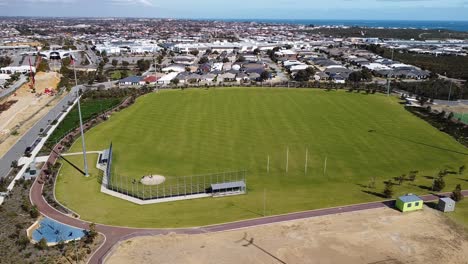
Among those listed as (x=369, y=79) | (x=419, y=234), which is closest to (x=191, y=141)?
(x=419, y=234)

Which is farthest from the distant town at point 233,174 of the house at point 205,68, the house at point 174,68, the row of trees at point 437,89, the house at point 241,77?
the house at point 174,68

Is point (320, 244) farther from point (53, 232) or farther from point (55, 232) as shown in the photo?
point (53, 232)

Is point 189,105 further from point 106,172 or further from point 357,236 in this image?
point 357,236

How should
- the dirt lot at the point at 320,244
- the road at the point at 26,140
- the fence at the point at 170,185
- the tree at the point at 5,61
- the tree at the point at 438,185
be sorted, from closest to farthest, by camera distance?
the dirt lot at the point at 320,244 < the fence at the point at 170,185 < the tree at the point at 438,185 < the road at the point at 26,140 < the tree at the point at 5,61

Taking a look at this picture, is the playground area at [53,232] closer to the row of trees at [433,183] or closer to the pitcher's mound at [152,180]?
the pitcher's mound at [152,180]

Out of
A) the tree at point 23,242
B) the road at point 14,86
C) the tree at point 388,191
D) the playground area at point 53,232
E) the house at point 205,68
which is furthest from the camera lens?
the house at point 205,68

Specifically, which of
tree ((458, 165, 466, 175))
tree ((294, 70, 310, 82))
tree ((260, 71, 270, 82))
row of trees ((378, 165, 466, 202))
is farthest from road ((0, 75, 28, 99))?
tree ((458, 165, 466, 175))
